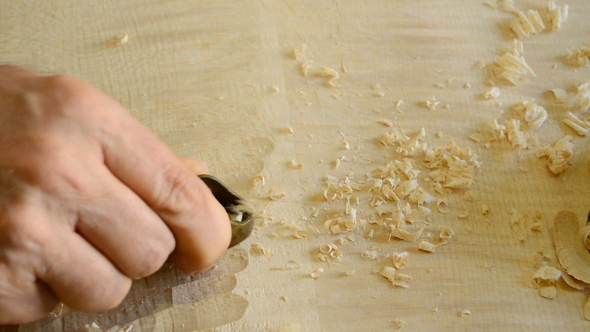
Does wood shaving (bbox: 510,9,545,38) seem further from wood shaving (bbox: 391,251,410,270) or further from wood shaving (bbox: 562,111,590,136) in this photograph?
wood shaving (bbox: 391,251,410,270)

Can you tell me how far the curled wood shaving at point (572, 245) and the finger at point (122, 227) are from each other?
667 mm

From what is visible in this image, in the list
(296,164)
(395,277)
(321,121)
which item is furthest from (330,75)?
(395,277)

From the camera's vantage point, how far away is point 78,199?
0.65 meters

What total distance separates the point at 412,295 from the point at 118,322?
47 centimetres

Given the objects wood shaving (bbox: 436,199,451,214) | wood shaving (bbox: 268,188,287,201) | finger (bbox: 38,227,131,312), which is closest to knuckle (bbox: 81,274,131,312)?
finger (bbox: 38,227,131,312)

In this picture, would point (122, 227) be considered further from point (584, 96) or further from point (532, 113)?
point (584, 96)

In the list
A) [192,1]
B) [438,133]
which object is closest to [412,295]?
[438,133]

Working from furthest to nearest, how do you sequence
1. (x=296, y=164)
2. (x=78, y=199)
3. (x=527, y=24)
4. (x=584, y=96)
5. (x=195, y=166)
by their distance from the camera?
(x=527, y=24)
(x=584, y=96)
(x=296, y=164)
(x=195, y=166)
(x=78, y=199)

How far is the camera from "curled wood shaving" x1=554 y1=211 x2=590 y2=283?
946mm

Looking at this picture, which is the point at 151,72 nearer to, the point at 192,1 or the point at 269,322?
the point at 192,1

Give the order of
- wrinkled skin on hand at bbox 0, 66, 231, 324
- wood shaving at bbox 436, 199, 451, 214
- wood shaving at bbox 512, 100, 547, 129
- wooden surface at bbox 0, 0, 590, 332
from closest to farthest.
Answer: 1. wrinkled skin on hand at bbox 0, 66, 231, 324
2. wooden surface at bbox 0, 0, 590, 332
3. wood shaving at bbox 436, 199, 451, 214
4. wood shaving at bbox 512, 100, 547, 129

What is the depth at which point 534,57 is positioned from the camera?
1.22m

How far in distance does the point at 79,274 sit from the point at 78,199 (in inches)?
3.7

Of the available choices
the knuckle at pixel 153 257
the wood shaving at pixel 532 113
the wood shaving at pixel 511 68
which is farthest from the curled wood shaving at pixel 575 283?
the knuckle at pixel 153 257
